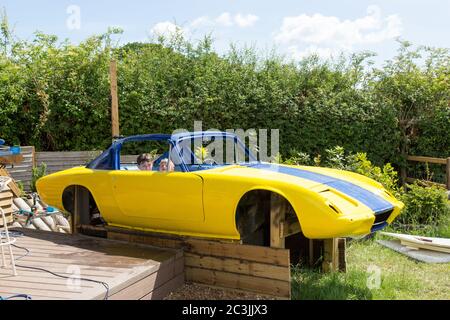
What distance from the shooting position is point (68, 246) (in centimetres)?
506

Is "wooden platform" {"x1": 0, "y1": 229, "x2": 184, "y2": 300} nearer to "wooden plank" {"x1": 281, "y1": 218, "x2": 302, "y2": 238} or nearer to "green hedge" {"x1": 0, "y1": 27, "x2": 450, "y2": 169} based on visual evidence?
"wooden plank" {"x1": 281, "y1": 218, "x2": 302, "y2": 238}

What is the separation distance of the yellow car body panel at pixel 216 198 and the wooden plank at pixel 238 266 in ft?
0.84

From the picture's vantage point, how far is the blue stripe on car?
14.1 ft

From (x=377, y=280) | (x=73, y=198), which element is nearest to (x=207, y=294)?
(x=377, y=280)

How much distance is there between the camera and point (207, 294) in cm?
451

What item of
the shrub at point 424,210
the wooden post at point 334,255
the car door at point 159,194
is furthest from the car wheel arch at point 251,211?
the shrub at point 424,210

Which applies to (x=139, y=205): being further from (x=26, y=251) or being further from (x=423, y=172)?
(x=423, y=172)

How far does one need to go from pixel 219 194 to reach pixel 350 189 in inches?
50.6

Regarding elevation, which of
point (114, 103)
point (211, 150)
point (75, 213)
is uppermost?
point (114, 103)

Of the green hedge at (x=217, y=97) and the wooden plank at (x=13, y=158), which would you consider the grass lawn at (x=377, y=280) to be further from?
the green hedge at (x=217, y=97)

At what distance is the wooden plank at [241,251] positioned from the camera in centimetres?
421

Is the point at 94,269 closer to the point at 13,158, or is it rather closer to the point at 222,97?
the point at 13,158

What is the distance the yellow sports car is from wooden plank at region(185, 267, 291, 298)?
0.40 meters
